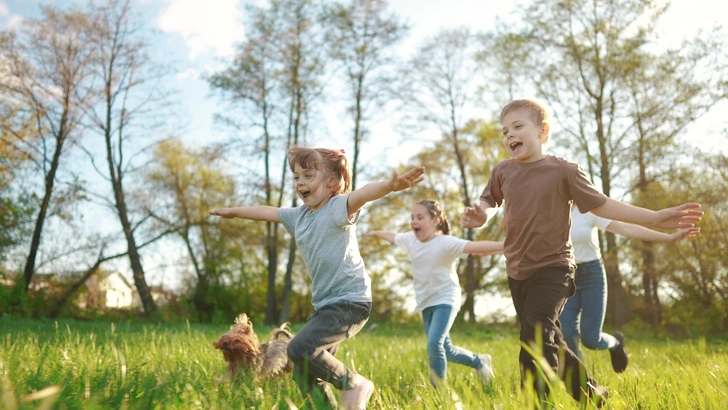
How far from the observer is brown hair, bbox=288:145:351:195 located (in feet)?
13.4

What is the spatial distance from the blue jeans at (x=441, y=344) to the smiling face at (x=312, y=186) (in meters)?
1.86

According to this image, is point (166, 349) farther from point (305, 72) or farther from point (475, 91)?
point (475, 91)

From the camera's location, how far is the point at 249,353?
5086mm

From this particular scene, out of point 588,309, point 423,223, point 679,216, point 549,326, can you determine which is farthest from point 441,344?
point 679,216

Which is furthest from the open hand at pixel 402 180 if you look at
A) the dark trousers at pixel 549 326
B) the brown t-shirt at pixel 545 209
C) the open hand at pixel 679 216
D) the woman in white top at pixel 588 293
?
the woman in white top at pixel 588 293

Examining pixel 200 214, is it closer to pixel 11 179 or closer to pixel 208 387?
pixel 11 179

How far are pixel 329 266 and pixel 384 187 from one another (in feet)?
2.60

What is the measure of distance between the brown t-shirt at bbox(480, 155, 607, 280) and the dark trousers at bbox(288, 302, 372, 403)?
3.60ft

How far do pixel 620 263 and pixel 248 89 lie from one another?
46.0 feet

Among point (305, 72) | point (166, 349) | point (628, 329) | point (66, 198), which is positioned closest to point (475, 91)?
point (305, 72)

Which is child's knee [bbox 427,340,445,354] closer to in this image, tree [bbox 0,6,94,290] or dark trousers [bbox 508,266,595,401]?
dark trousers [bbox 508,266,595,401]

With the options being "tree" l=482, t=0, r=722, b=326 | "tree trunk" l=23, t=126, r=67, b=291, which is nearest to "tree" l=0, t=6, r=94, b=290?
"tree trunk" l=23, t=126, r=67, b=291

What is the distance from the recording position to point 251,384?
4.34m

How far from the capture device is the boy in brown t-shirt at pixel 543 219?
369 cm
